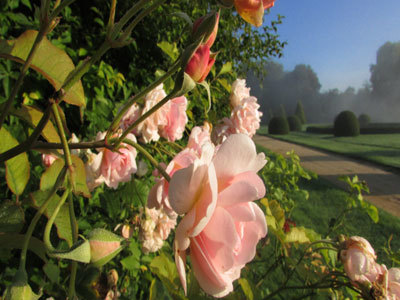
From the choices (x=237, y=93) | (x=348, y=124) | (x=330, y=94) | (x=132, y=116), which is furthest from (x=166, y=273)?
(x=330, y=94)

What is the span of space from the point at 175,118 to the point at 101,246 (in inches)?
12.5

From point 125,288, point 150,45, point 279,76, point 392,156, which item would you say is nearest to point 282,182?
point 125,288

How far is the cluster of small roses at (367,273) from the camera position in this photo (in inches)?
16.6

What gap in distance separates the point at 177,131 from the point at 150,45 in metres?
1.02

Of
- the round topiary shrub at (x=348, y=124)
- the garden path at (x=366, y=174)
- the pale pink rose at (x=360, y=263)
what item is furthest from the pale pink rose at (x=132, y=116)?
the round topiary shrub at (x=348, y=124)

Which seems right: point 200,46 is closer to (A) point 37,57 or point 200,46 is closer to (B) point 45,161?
(A) point 37,57

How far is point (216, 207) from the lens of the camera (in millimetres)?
213

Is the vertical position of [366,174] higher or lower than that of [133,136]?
lower

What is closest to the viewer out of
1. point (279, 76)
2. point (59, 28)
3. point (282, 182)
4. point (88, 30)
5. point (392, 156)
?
point (59, 28)

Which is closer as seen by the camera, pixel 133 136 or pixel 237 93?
pixel 133 136

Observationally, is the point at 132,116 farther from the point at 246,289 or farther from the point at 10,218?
the point at 246,289

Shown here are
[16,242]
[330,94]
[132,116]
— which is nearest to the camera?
[16,242]

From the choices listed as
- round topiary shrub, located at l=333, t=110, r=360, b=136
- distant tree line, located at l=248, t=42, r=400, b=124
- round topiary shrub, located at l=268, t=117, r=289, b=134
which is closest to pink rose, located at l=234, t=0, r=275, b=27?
round topiary shrub, located at l=333, t=110, r=360, b=136

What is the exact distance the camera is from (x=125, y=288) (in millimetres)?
1063
